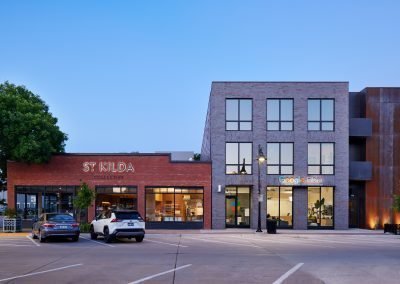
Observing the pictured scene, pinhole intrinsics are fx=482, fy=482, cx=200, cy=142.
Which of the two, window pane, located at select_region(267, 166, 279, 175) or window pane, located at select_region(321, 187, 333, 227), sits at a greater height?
window pane, located at select_region(267, 166, 279, 175)

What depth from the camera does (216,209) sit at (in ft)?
117

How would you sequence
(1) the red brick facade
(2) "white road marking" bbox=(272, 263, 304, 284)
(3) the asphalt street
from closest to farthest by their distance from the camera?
(2) "white road marking" bbox=(272, 263, 304, 284)
(3) the asphalt street
(1) the red brick facade

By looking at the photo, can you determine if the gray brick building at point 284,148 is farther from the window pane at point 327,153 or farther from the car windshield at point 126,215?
the car windshield at point 126,215

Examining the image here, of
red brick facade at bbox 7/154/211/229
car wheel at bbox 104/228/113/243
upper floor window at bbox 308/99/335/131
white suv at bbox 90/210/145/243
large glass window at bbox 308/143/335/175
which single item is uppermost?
upper floor window at bbox 308/99/335/131

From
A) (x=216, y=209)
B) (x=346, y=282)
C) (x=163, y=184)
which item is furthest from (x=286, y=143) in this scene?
(x=346, y=282)

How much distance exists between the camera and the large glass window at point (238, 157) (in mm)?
35812

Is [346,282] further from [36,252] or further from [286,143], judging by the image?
[286,143]

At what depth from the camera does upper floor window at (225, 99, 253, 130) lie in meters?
36.1

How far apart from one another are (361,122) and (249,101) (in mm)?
8672

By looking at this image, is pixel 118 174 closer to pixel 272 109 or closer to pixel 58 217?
pixel 58 217

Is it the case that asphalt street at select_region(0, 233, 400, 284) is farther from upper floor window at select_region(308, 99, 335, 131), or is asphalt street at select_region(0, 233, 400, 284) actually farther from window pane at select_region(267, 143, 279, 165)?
upper floor window at select_region(308, 99, 335, 131)

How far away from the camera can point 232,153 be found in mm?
35969

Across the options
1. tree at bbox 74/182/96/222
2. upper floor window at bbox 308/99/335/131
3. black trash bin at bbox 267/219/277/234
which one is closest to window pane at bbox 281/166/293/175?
upper floor window at bbox 308/99/335/131

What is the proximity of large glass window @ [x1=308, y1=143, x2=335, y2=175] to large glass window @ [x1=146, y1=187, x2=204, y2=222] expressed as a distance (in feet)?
28.1
